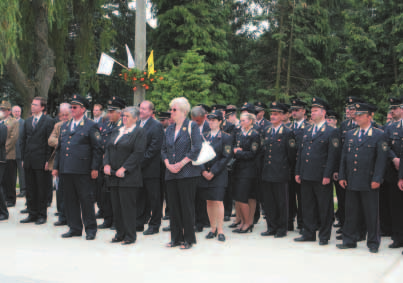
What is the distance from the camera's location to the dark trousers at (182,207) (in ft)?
22.4

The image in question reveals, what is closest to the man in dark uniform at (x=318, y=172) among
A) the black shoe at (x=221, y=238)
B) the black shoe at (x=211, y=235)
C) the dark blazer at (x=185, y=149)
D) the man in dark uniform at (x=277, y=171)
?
the man in dark uniform at (x=277, y=171)

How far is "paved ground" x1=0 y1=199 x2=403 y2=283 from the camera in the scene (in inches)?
215

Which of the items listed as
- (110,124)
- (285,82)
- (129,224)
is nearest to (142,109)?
(110,124)

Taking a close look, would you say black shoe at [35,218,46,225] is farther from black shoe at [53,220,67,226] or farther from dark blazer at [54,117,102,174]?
dark blazer at [54,117,102,174]

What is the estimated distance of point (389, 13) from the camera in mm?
20656

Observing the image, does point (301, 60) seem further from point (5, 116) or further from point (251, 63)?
point (5, 116)

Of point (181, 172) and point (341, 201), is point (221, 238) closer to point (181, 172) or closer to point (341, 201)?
point (181, 172)

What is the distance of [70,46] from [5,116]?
12.8m

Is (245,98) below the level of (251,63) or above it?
below

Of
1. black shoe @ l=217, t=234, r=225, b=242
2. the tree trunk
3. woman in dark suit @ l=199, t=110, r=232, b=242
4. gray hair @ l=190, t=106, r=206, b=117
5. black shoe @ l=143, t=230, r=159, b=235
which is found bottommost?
black shoe @ l=143, t=230, r=159, b=235

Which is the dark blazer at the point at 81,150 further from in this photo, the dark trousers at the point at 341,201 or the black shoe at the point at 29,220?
the dark trousers at the point at 341,201

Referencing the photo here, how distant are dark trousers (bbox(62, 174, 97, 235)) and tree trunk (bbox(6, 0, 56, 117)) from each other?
927 centimetres

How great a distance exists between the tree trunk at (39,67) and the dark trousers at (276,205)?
34.8ft

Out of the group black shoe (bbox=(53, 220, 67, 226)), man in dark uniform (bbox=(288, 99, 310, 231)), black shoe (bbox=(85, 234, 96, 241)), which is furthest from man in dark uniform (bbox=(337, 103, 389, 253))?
black shoe (bbox=(53, 220, 67, 226))
